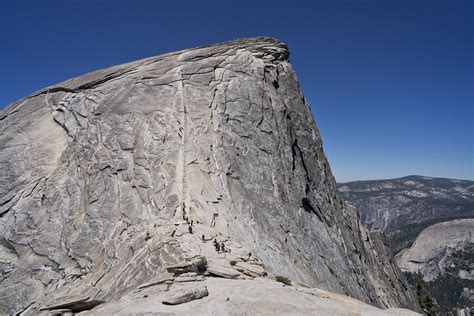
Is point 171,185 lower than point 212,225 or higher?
higher

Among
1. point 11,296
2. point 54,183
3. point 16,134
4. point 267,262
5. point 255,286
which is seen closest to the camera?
point 255,286

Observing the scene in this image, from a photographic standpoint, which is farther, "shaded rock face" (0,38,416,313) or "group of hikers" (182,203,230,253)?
"shaded rock face" (0,38,416,313)

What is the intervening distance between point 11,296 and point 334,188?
28918 mm

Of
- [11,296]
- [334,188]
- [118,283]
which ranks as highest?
[334,188]

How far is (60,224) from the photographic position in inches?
1032

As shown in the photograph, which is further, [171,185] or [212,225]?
[171,185]

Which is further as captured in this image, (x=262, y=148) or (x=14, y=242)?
(x=262, y=148)

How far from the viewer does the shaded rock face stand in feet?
68.7

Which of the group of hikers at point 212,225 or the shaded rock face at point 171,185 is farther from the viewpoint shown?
the shaded rock face at point 171,185

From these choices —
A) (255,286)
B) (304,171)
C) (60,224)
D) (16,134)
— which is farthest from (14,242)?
(304,171)

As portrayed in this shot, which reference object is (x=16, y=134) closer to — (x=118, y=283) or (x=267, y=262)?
(x=118, y=283)

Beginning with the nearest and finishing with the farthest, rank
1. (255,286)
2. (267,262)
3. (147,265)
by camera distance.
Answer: (255,286)
(147,265)
(267,262)

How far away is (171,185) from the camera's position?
25.2 m

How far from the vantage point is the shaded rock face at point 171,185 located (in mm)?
20938
